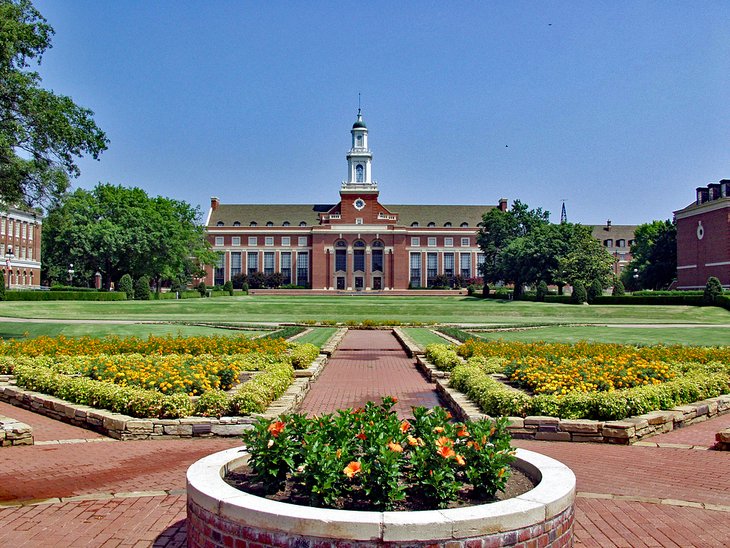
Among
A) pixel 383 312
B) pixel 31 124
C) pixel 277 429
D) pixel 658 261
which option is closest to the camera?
pixel 277 429

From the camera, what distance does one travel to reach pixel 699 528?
535cm

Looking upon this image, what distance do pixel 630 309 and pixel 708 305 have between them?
24.9ft

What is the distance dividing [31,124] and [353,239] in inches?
2959

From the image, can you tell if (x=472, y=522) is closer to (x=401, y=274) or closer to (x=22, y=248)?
(x=22, y=248)

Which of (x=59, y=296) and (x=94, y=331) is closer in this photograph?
(x=94, y=331)

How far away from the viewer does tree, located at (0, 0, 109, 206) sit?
755 inches

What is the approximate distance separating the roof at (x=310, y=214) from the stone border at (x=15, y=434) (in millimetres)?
93437

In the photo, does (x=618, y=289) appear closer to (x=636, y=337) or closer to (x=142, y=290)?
(x=636, y=337)

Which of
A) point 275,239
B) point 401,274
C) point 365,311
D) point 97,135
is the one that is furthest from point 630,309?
point 275,239

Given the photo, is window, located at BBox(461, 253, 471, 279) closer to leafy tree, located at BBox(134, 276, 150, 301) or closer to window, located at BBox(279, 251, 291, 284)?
window, located at BBox(279, 251, 291, 284)

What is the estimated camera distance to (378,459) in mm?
4348

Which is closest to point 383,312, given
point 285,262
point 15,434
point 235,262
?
point 15,434

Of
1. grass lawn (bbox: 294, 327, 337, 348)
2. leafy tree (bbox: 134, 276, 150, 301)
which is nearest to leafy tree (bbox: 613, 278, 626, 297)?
grass lawn (bbox: 294, 327, 337, 348)

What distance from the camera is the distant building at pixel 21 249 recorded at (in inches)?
2773
